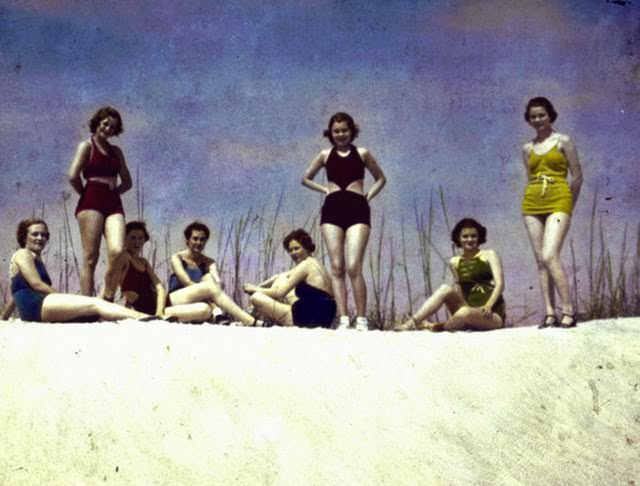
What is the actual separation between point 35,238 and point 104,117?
3.36ft

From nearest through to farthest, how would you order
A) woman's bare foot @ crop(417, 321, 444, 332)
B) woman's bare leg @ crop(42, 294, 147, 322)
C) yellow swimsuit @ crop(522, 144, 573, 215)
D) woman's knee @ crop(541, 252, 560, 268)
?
woman's bare leg @ crop(42, 294, 147, 322) → woman's knee @ crop(541, 252, 560, 268) → yellow swimsuit @ crop(522, 144, 573, 215) → woman's bare foot @ crop(417, 321, 444, 332)

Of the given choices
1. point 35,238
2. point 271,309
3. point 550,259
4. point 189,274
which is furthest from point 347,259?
point 35,238

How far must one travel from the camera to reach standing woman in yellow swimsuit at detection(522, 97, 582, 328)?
762 cm

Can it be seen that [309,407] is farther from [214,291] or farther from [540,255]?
[540,255]

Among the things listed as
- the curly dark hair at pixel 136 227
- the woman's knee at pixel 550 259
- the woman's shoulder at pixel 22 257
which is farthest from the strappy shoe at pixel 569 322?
the woman's shoulder at pixel 22 257

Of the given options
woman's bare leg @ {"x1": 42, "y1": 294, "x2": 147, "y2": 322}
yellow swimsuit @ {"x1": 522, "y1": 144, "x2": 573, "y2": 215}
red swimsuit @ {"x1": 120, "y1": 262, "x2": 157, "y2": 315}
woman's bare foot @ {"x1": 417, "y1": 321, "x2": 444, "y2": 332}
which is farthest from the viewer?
woman's bare foot @ {"x1": 417, "y1": 321, "x2": 444, "y2": 332}

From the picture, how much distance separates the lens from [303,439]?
250 inches

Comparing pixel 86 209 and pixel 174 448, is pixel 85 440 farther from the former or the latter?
pixel 86 209

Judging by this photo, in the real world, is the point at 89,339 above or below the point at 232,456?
above

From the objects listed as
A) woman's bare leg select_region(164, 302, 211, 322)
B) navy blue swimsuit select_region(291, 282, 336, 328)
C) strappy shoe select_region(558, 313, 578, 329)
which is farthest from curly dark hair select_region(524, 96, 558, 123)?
woman's bare leg select_region(164, 302, 211, 322)

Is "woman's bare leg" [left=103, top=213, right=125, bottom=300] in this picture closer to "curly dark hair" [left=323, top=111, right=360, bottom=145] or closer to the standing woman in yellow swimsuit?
"curly dark hair" [left=323, top=111, right=360, bottom=145]

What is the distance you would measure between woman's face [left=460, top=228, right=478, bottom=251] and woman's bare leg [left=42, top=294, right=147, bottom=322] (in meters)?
2.45

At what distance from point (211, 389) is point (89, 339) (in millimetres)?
912

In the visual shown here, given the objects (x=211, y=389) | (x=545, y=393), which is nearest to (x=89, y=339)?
(x=211, y=389)
